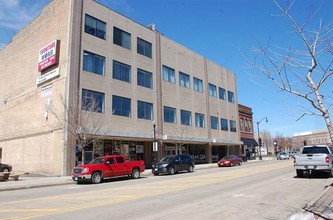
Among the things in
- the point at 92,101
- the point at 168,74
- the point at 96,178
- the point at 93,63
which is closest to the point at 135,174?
the point at 96,178

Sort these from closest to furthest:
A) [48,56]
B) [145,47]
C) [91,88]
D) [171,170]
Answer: [171,170]
[91,88]
[48,56]
[145,47]

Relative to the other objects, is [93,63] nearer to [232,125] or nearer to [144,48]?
[144,48]

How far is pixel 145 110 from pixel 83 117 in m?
10.0

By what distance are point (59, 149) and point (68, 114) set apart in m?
3.22

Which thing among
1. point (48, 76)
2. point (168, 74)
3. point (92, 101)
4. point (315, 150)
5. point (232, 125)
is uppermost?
point (168, 74)

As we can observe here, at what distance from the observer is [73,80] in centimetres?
3123

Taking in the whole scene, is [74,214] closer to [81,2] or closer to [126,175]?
[126,175]

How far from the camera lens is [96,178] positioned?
23.0 metres

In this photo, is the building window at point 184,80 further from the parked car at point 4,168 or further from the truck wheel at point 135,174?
the parked car at point 4,168

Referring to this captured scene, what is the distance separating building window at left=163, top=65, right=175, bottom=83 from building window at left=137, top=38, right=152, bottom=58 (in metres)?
3.46

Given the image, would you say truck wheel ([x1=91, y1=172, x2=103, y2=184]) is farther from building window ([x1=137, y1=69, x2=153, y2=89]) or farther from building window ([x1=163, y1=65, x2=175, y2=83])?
building window ([x1=163, y1=65, x2=175, y2=83])

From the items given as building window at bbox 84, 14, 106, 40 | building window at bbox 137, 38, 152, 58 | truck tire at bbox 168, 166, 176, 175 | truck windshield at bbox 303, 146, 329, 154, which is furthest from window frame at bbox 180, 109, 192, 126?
truck windshield at bbox 303, 146, 329, 154

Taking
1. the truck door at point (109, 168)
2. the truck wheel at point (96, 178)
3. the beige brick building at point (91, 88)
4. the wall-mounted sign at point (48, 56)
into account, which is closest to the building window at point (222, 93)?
the beige brick building at point (91, 88)

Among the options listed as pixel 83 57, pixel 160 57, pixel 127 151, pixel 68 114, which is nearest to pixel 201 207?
pixel 68 114
